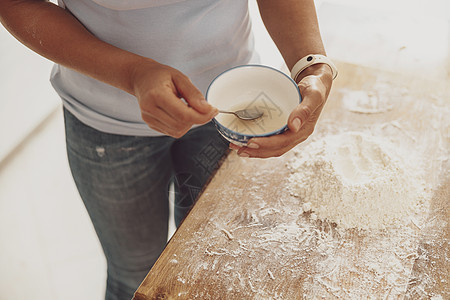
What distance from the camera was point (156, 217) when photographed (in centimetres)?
101

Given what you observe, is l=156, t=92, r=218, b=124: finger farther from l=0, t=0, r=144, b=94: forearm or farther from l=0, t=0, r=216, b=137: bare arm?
l=0, t=0, r=144, b=94: forearm

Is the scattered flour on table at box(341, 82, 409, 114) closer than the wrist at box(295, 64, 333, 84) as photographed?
No

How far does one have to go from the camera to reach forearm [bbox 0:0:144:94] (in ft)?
2.24

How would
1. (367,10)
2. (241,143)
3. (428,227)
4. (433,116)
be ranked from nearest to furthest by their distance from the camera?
(241,143), (428,227), (433,116), (367,10)

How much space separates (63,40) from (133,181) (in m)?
0.35

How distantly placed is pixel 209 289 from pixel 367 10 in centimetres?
108

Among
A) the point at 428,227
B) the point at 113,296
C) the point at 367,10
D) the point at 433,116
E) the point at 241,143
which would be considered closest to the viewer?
the point at 241,143

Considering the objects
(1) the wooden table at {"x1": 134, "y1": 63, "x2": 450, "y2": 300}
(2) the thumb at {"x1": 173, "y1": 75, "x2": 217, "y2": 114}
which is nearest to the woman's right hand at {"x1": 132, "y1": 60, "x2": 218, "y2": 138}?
(2) the thumb at {"x1": 173, "y1": 75, "x2": 217, "y2": 114}

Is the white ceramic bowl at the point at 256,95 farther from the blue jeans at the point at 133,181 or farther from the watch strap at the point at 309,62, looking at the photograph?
the blue jeans at the point at 133,181

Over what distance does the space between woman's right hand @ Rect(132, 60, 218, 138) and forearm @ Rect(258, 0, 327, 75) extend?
0.31m

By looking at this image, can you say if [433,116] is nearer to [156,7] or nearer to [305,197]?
[305,197]

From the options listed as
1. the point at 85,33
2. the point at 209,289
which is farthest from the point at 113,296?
the point at 85,33

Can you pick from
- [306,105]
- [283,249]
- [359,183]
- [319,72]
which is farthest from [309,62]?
[283,249]

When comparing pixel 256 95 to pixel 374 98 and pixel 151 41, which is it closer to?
pixel 151 41
